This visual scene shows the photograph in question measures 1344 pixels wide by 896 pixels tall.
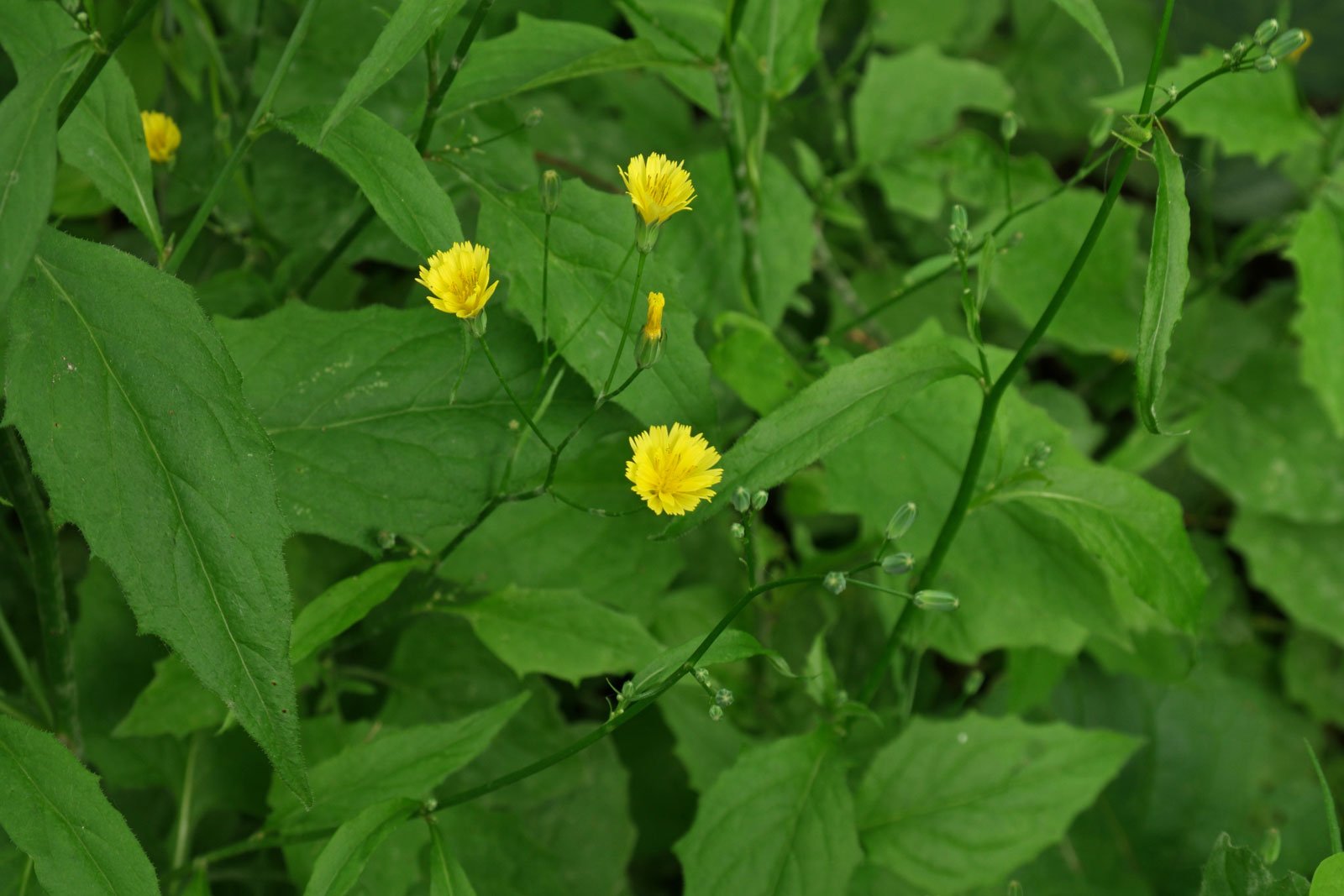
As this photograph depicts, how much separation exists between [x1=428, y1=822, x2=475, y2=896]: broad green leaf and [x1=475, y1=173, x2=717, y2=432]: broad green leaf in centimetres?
54

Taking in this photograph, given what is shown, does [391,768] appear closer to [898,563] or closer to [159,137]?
[898,563]

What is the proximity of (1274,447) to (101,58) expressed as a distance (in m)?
2.51

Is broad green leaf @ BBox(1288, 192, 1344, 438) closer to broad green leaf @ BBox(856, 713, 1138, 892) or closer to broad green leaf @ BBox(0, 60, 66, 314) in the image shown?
broad green leaf @ BBox(856, 713, 1138, 892)

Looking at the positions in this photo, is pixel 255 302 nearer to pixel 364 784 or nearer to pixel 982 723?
pixel 364 784

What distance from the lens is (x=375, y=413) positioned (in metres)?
1.44

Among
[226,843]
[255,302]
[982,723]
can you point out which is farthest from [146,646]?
[982,723]

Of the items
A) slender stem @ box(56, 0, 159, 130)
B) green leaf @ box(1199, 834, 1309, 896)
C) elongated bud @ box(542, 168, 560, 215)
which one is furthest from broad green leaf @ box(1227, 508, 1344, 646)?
slender stem @ box(56, 0, 159, 130)

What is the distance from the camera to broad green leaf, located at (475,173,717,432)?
137 centimetres

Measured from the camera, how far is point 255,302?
5.60ft

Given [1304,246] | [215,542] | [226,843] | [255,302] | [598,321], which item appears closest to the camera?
[215,542]

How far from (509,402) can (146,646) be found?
84 centimetres

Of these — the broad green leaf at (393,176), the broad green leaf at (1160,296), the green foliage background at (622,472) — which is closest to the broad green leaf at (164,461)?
the green foliage background at (622,472)

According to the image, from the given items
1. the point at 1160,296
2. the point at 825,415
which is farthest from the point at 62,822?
the point at 1160,296

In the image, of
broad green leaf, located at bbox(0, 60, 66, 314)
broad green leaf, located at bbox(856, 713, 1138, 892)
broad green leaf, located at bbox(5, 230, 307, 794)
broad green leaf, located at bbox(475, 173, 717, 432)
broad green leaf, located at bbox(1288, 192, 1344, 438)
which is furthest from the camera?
broad green leaf, located at bbox(1288, 192, 1344, 438)
